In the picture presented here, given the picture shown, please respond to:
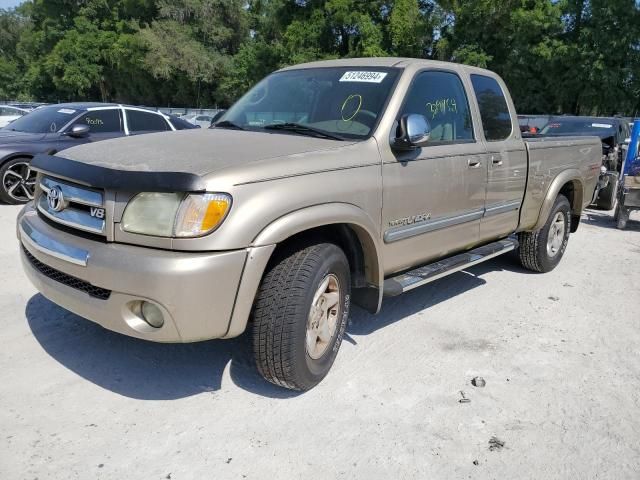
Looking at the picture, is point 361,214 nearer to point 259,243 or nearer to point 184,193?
point 259,243

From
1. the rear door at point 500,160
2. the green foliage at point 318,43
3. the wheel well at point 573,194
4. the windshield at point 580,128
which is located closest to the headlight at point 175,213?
the rear door at point 500,160

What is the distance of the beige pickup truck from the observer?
2.70m

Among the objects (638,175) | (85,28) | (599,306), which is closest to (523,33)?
(638,175)

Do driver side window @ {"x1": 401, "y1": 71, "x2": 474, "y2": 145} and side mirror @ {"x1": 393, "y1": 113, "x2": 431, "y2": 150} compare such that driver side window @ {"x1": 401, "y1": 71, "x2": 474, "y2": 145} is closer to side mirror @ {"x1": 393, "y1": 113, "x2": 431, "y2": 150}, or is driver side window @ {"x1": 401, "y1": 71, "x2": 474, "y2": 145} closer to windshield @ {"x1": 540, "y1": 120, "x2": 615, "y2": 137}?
side mirror @ {"x1": 393, "y1": 113, "x2": 431, "y2": 150}

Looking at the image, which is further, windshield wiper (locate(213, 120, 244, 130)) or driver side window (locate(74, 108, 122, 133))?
driver side window (locate(74, 108, 122, 133))

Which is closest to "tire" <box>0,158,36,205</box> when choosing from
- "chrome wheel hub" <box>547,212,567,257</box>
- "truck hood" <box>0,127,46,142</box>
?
"truck hood" <box>0,127,46,142</box>

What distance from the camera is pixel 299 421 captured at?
304 centimetres

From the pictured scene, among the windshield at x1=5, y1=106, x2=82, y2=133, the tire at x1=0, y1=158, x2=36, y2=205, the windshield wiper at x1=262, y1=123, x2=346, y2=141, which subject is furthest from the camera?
the windshield at x1=5, y1=106, x2=82, y2=133

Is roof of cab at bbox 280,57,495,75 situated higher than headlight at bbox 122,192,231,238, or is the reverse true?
roof of cab at bbox 280,57,495,75

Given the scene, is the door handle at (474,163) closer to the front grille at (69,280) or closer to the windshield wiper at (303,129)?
the windshield wiper at (303,129)

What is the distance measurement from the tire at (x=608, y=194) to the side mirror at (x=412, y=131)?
6.73 m

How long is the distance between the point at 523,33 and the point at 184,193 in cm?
3246

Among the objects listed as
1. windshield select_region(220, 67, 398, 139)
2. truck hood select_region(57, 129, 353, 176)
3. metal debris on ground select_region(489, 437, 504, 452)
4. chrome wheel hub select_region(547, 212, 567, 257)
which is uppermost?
windshield select_region(220, 67, 398, 139)

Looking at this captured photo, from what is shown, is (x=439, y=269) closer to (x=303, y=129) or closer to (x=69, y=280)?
(x=303, y=129)
